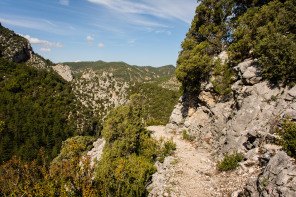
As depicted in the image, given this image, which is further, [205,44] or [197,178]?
[205,44]

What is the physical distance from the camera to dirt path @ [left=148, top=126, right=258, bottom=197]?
24.4 ft

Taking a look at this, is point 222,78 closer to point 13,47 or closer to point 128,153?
point 128,153

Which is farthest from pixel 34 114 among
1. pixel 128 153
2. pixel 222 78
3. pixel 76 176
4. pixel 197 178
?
pixel 222 78

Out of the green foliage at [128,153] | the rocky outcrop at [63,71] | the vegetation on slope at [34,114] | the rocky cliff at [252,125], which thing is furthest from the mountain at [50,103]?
the green foliage at [128,153]

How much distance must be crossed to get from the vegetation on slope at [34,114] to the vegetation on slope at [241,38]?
149 feet

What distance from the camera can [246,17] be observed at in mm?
14672

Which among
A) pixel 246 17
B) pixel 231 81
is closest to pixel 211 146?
pixel 231 81

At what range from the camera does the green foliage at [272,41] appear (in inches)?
357

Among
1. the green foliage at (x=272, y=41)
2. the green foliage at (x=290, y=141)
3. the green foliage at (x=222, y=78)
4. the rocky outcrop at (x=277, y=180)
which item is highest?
the green foliage at (x=272, y=41)

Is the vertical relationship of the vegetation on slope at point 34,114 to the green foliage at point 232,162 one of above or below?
below

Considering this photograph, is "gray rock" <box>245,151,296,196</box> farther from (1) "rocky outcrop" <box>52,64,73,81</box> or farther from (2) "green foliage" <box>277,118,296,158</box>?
(1) "rocky outcrop" <box>52,64,73,81</box>

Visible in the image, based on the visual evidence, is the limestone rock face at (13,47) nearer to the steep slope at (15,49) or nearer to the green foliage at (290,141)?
the steep slope at (15,49)

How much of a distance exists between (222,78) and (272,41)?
571 centimetres

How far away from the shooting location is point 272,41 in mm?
9711
